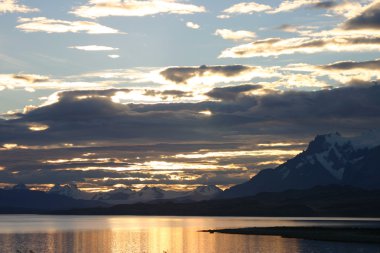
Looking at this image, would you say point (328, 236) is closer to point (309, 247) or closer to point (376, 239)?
point (376, 239)

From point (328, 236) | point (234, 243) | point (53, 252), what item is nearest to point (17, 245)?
point (53, 252)

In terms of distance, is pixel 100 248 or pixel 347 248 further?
pixel 100 248

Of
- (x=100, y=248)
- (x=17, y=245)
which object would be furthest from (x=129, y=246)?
(x=17, y=245)

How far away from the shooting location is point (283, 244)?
479 ft

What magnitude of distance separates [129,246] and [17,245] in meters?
28.3

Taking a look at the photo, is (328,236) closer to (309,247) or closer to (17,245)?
(309,247)

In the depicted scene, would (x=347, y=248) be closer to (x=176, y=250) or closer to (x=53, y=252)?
(x=176, y=250)

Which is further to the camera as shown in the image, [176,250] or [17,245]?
[17,245]

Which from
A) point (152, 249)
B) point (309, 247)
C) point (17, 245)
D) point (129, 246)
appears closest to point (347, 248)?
point (309, 247)

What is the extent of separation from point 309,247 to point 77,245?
5755 cm

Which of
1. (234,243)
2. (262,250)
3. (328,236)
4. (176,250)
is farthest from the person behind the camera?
(328,236)

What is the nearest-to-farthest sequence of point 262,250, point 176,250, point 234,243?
point 262,250
point 176,250
point 234,243

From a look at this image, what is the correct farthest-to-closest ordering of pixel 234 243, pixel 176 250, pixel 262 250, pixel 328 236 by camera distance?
pixel 328 236, pixel 234 243, pixel 176 250, pixel 262 250

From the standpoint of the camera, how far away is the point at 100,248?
485 feet
